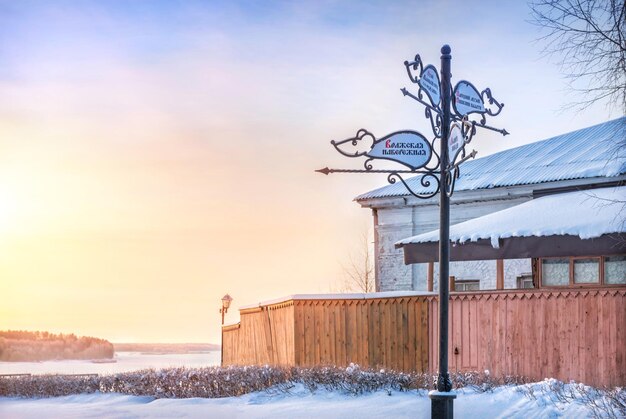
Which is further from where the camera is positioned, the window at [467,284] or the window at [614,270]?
the window at [467,284]

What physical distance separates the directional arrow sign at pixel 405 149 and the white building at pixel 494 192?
1193cm

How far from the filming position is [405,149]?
455 inches

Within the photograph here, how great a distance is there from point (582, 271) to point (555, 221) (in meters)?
3.31

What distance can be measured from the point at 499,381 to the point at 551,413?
11.2 feet

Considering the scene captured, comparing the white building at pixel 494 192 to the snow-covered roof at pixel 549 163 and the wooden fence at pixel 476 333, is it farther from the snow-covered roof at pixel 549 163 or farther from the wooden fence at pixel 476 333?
the wooden fence at pixel 476 333

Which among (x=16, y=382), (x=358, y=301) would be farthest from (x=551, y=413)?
(x=16, y=382)

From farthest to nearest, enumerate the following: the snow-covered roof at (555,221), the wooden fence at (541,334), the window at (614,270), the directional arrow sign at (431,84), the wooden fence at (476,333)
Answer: the window at (614,270), the snow-covered roof at (555,221), the wooden fence at (476,333), the wooden fence at (541,334), the directional arrow sign at (431,84)

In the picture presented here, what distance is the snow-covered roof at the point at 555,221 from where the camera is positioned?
16.9 m

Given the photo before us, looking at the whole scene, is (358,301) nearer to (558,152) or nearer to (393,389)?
(393,389)

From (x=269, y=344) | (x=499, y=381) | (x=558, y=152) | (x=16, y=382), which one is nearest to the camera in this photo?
(x=499, y=381)

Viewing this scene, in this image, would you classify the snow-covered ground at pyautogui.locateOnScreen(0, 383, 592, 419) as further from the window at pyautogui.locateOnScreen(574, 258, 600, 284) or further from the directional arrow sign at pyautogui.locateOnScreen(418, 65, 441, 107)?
the window at pyautogui.locateOnScreen(574, 258, 600, 284)

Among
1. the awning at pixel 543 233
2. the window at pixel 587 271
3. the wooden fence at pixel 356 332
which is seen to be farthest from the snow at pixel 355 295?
the window at pixel 587 271

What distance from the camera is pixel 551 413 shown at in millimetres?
12008

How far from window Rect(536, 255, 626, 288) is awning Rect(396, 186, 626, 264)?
147cm
